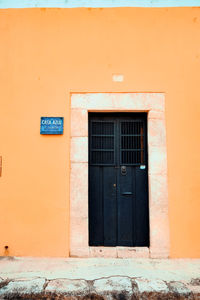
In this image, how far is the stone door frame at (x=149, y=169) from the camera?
3748mm

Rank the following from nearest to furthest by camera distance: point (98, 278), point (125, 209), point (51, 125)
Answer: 1. point (98, 278)
2. point (51, 125)
3. point (125, 209)

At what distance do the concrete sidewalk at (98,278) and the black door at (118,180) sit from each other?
1.35 ft

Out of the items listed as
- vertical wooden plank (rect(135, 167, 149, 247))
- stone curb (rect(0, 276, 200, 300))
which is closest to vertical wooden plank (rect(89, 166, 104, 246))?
vertical wooden plank (rect(135, 167, 149, 247))

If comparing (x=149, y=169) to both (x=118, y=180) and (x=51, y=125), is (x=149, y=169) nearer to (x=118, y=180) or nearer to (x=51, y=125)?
(x=118, y=180)

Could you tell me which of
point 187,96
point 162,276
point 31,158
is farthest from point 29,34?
point 162,276

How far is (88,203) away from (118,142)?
3.43 ft

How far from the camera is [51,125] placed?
12.6 ft

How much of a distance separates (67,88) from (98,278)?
265 cm

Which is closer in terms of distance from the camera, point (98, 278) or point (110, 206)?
point (98, 278)

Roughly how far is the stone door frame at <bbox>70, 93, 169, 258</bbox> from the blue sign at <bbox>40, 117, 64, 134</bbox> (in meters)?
0.19

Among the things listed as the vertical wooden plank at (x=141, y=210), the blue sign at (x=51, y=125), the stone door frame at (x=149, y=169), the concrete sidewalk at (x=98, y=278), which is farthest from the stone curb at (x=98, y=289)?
the blue sign at (x=51, y=125)

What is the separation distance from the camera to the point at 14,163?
3871 millimetres

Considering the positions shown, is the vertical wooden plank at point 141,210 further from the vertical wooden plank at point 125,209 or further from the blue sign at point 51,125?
the blue sign at point 51,125

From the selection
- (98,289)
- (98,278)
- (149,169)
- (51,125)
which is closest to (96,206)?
(149,169)
